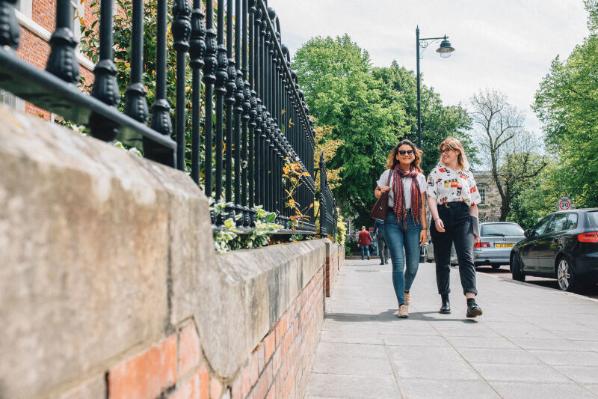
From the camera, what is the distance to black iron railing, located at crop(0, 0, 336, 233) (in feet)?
3.42

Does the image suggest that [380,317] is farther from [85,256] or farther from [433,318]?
[85,256]

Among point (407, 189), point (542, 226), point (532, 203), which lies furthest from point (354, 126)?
point (407, 189)

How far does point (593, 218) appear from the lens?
10625 mm

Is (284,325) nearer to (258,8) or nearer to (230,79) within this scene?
(230,79)

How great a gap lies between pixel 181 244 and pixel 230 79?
4.49 ft

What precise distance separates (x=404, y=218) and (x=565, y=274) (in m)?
5.90

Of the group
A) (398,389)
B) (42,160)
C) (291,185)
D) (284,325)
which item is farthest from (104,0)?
(291,185)

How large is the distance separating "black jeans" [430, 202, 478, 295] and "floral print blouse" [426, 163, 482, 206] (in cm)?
7

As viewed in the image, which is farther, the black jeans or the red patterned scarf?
the red patterned scarf

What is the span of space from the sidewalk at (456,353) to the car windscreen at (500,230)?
1144 cm

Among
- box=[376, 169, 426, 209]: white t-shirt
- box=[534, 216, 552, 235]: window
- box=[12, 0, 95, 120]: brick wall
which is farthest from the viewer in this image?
box=[534, 216, 552, 235]: window

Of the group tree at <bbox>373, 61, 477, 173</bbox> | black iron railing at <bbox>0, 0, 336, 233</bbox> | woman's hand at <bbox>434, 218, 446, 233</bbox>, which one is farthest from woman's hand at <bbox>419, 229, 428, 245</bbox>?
tree at <bbox>373, 61, 477, 173</bbox>

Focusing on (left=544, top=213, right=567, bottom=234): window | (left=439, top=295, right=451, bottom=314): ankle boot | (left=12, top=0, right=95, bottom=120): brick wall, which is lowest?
(left=439, top=295, right=451, bottom=314): ankle boot

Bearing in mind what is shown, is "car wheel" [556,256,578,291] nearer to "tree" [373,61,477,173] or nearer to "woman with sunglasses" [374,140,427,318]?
"woman with sunglasses" [374,140,427,318]
